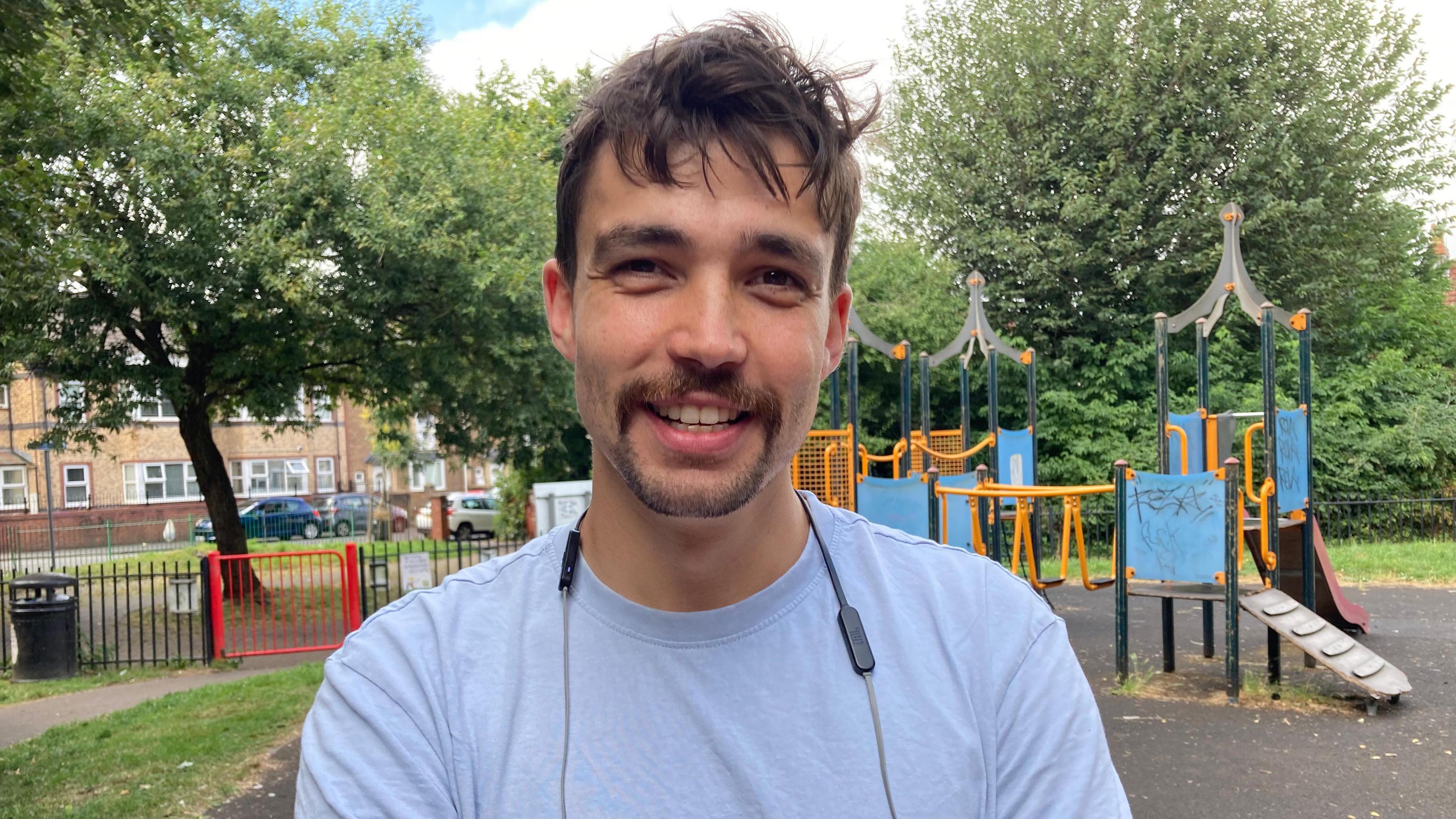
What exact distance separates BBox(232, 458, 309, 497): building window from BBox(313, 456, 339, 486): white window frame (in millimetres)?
363

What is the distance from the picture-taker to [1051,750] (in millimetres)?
1313

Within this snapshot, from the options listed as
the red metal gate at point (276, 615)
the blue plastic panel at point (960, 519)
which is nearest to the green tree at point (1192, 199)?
the blue plastic panel at point (960, 519)

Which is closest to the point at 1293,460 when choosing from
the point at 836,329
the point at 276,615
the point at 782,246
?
the point at 836,329

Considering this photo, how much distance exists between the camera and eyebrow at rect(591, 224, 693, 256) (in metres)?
1.38

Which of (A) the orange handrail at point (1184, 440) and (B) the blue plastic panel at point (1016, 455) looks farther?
(B) the blue plastic panel at point (1016, 455)

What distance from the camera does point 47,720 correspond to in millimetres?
8984

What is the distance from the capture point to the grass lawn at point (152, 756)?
6219 mm

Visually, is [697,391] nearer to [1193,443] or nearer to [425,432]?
[1193,443]

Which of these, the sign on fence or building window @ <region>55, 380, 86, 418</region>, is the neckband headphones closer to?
the sign on fence

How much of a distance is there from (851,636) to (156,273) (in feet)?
41.8

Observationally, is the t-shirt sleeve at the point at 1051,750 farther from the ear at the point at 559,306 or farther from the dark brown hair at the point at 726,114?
the ear at the point at 559,306

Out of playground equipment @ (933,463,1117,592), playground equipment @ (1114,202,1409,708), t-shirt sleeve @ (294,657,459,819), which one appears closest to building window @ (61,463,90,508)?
playground equipment @ (933,463,1117,592)

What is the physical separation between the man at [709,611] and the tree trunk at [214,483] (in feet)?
49.1

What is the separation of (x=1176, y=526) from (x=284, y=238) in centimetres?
935
